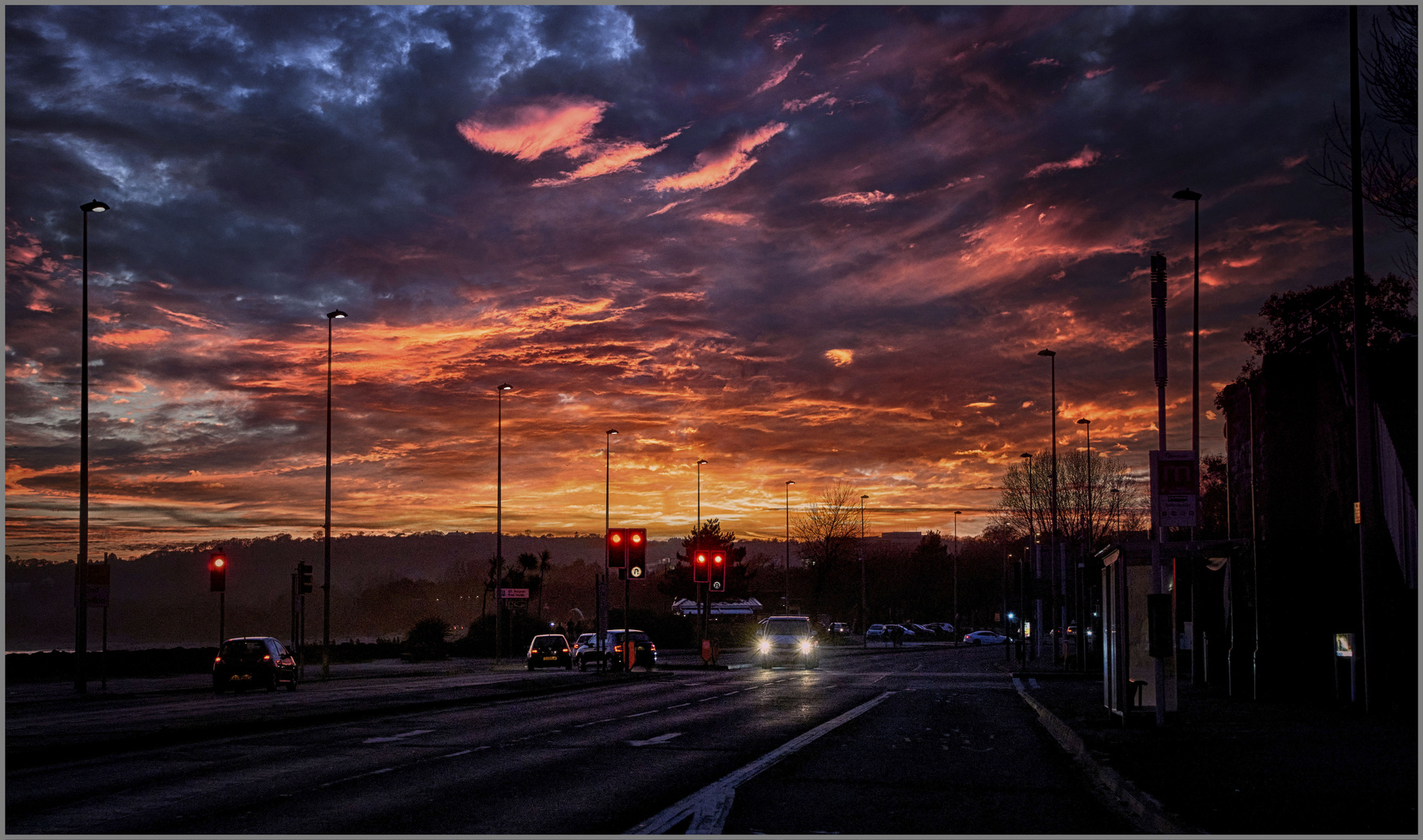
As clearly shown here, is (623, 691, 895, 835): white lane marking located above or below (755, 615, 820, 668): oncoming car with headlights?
above

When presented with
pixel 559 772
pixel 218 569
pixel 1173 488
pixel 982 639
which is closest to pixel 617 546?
pixel 218 569

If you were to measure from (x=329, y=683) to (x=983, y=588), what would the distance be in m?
108

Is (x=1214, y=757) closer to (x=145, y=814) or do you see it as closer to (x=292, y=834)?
(x=292, y=834)

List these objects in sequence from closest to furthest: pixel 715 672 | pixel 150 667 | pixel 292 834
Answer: pixel 292 834, pixel 715 672, pixel 150 667

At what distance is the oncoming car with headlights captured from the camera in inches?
1845

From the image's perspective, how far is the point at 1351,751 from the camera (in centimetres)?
1351

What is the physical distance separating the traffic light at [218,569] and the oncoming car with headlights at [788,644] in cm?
2032

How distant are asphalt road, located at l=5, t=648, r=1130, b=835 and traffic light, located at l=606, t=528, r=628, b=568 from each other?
12.3 m

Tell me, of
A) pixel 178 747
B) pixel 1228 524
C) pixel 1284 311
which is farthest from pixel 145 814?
pixel 1284 311

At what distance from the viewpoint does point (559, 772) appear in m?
13.1

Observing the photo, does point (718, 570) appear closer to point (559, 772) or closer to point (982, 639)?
point (559, 772)

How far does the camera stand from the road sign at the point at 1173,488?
16328mm

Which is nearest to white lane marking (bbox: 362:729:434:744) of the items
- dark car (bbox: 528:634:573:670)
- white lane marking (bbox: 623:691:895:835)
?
white lane marking (bbox: 623:691:895:835)

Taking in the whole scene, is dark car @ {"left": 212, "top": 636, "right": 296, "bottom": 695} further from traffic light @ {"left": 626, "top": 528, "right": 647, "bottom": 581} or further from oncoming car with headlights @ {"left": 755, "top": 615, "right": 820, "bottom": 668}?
oncoming car with headlights @ {"left": 755, "top": 615, "right": 820, "bottom": 668}
